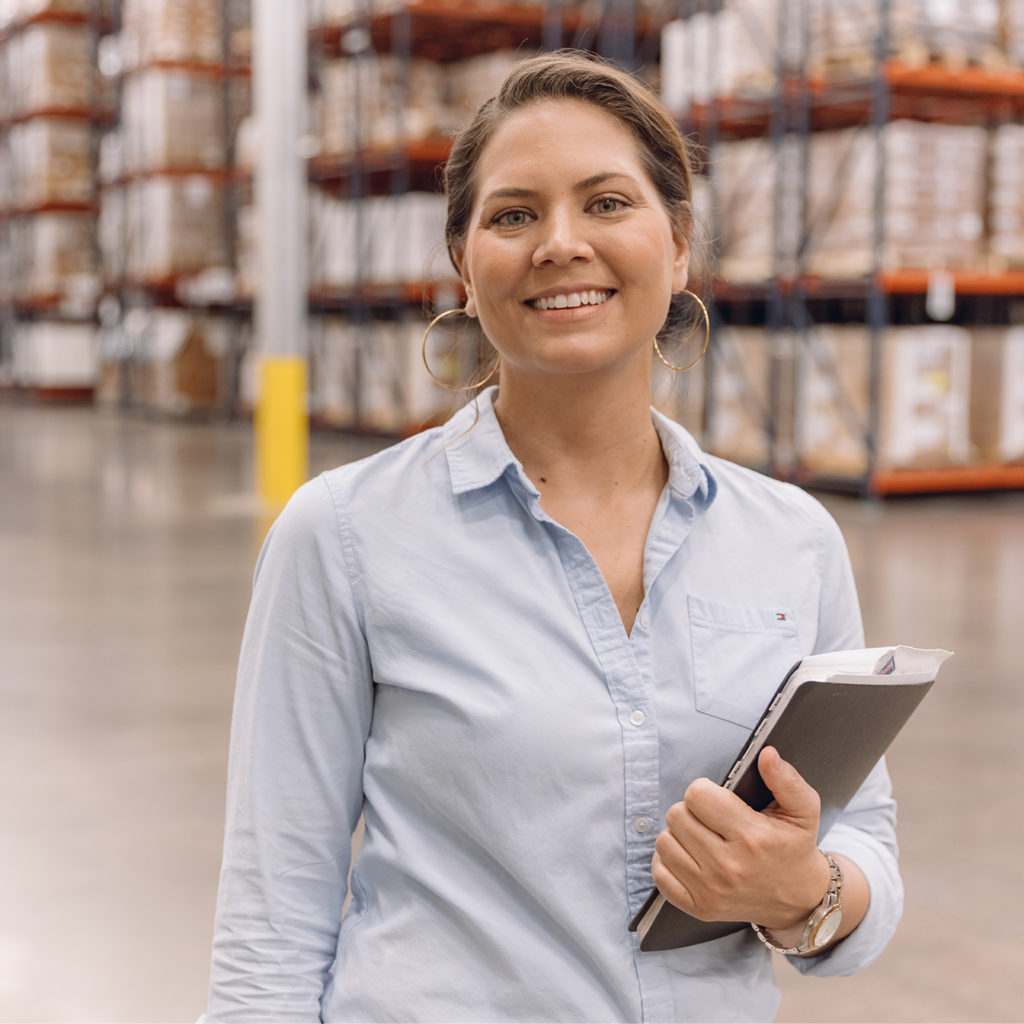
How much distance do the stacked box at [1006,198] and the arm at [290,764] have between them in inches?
343

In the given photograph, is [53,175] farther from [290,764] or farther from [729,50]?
[290,764]

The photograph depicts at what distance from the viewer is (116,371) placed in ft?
63.4

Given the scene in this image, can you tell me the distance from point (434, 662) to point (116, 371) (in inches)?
740

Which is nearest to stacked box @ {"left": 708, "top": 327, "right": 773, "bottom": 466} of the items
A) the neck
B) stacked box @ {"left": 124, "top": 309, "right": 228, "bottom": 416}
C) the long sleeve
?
stacked box @ {"left": 124, "top": 309, "right": 228, "bottom": 416}

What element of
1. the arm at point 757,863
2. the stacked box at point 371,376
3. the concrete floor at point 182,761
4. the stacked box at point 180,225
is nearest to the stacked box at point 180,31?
the stacked box at point 180,225

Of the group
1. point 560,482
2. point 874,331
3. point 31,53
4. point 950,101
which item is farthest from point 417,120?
point 560,482

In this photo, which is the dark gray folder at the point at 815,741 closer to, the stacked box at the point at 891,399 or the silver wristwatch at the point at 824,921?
the silver wristwatch at the point at 824,921

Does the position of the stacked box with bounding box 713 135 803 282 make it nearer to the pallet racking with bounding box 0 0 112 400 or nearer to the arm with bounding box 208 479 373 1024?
the arm with bounding box 208 479 373 1024

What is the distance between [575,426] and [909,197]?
8099mm

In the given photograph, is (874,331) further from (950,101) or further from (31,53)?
(31,53)

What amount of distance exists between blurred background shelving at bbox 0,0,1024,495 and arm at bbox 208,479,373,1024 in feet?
1.94

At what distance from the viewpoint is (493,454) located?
1.41m

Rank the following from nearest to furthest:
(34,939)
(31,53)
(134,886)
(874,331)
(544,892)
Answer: (544,892) → (34,939) → (134,886) → (874,331) → (31,53)

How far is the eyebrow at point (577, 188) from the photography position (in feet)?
4.53
